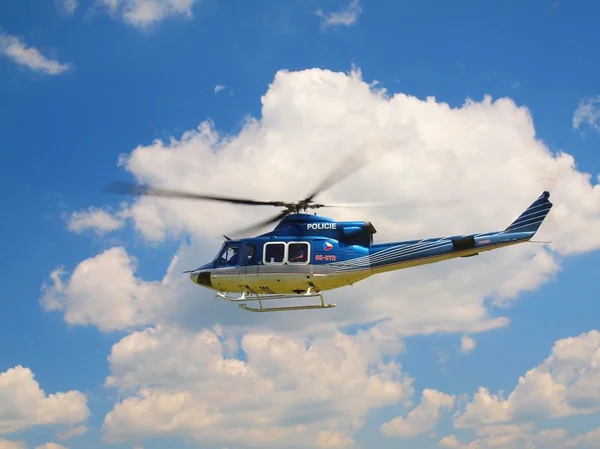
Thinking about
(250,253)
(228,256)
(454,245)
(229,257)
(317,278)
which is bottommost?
(317,278)

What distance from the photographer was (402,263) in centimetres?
4912

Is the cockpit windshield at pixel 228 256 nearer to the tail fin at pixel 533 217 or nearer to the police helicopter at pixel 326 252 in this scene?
the police helicopter at pixel 326 252

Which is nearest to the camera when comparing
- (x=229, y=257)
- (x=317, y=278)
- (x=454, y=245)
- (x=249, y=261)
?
(x=454, y=245)

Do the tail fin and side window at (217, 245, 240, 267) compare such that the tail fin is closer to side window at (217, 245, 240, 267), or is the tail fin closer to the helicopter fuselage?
the helicopter fuselage

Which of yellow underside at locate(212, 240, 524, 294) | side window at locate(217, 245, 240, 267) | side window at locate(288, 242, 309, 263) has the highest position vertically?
side window at locate(217, 245, 240, 267)

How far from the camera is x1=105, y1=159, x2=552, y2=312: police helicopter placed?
158ft

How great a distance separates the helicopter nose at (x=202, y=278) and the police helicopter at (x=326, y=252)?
1.85 meters

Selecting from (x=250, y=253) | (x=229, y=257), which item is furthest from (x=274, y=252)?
(x=229, y=257)

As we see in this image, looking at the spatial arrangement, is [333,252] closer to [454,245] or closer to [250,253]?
[250,253]

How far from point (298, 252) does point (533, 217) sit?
591 inches

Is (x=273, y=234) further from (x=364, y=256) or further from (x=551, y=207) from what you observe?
(x=551, y=207)

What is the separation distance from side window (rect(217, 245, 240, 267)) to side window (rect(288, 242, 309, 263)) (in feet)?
12.9

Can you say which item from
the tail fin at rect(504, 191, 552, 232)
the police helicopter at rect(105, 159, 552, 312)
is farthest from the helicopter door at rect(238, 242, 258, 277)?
the tail fin at rect(504, 191, 552, 232)

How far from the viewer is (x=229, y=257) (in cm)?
5166
